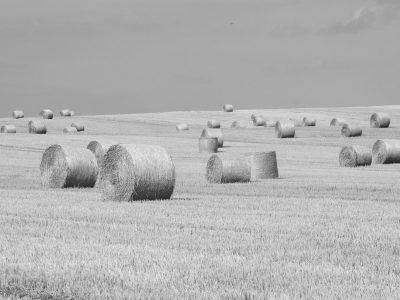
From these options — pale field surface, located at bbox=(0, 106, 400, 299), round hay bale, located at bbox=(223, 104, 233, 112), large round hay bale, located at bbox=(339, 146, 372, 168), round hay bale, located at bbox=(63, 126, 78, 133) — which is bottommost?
pale field surface, located at bbox=(0, 106, 400, 299)

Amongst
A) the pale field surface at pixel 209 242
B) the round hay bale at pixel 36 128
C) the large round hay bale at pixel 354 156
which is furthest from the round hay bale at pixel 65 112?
the pale field surface at pixel 209 242

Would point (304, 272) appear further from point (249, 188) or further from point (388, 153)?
point (388, 153)

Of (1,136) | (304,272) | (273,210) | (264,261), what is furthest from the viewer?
(1,136)

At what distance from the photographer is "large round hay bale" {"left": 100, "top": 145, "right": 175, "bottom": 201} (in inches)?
650

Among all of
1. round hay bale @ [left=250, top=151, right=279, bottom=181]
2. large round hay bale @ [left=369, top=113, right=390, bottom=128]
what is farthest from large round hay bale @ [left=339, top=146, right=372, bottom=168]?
large round hay bale @ [left=369, top=113, right=390, bottom=128]

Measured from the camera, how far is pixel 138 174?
16.4 meters

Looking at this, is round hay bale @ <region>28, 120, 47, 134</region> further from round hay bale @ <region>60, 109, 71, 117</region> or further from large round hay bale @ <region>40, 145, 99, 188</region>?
large round hay bale @ <region>40, 145, 99, 188</region>

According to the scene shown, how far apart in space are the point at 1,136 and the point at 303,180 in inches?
1221

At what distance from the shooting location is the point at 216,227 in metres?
11.7

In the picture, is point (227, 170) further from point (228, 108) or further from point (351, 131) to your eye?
point (228, 108)

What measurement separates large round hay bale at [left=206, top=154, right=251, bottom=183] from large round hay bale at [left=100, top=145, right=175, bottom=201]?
20.3ft

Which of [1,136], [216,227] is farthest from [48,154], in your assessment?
[1,136]

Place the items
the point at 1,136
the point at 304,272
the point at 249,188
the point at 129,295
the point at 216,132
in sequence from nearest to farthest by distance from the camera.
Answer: the point at 129,295, the point at 304,272, the point at 249,188, the point at 216,132, the point at 1,136

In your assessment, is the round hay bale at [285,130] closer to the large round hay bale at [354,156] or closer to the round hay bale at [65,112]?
the large round hay bale at [354,156]
